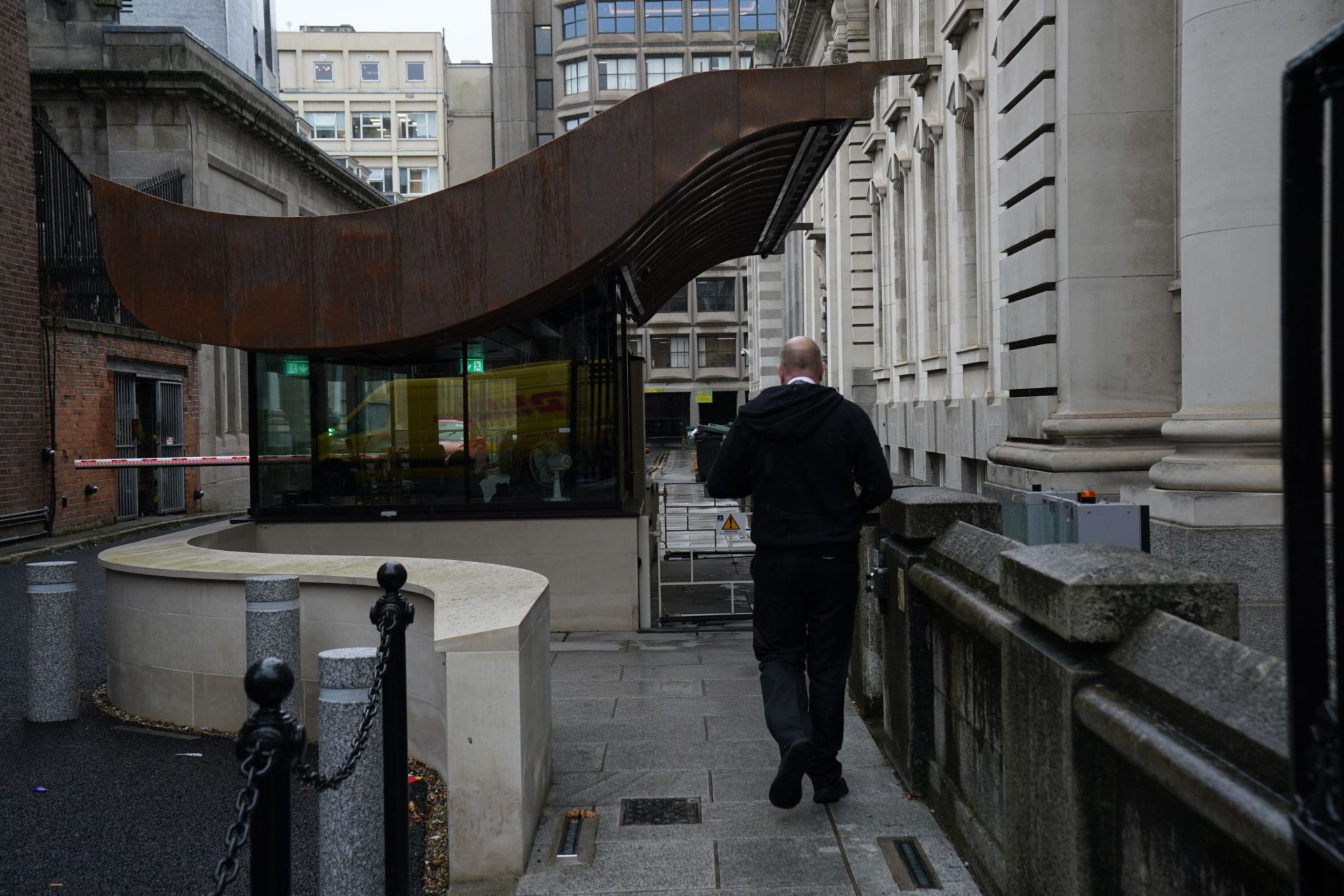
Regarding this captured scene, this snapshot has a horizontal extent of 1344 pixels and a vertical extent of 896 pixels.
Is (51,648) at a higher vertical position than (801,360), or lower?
lower

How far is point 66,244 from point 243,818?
2237 cm

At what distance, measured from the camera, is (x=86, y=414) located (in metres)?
21.5

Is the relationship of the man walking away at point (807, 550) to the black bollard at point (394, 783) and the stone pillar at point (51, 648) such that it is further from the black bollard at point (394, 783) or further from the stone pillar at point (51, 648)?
the stone pillar at point (51, 648)

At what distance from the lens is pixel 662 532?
1530 centimetres

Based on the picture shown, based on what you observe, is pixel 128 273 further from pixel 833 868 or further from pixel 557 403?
pixel 833 868

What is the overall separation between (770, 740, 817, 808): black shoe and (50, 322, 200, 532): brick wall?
18527mm

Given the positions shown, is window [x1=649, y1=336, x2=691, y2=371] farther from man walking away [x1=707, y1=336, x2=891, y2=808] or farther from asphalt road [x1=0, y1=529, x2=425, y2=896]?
man walking away [x1=707, y1=336, x2=891, y2=808]

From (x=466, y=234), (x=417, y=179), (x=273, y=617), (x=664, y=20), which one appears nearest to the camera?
(x=273, y=617)

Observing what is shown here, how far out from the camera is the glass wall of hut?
11250 mm

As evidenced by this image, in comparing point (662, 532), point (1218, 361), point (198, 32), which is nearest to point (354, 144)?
point (198, 32)

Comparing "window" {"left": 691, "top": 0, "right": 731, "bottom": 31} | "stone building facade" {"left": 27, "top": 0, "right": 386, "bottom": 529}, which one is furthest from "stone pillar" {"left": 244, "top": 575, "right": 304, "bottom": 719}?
"window" {"left": 691, "top": 0, "right": 731, "bottom": 31}

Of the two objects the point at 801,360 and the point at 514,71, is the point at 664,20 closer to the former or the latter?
the point at 514,71

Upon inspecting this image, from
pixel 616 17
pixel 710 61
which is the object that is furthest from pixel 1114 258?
pixel 616 17

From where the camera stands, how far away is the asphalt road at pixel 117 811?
16.3 ft
